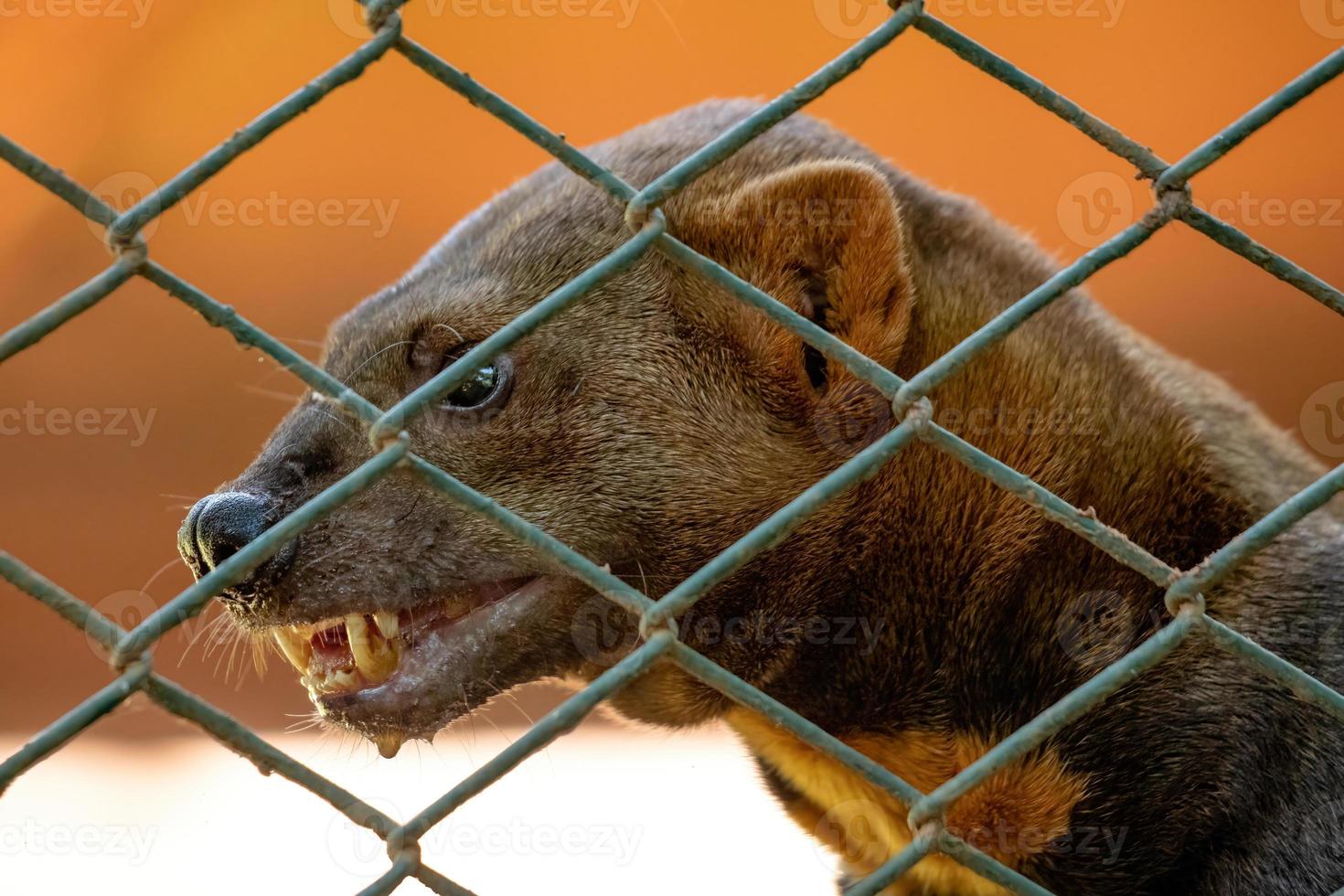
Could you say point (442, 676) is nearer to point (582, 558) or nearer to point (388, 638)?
point (388, 638)

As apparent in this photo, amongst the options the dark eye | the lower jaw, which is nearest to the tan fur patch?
the lower jaw

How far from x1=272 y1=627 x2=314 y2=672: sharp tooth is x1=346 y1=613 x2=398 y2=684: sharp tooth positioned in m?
0.11

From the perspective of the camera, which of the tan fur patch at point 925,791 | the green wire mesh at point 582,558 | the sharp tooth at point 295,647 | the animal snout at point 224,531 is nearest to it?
the green wire mesh at point 582,558

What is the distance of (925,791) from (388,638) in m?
1.02

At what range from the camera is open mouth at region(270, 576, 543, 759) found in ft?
7.86

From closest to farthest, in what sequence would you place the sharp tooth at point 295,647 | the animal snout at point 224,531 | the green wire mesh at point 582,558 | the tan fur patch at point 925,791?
1. the green wire mesh at point 582,558
2. the animal snout at point 224,531
3. the tan fur patch at point 925,791
4. the sharp tooth at point 295,647

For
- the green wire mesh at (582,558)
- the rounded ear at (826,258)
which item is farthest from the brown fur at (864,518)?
the green wire mesh at (582,558)

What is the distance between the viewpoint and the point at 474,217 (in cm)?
295

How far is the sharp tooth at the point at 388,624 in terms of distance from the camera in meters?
2.42

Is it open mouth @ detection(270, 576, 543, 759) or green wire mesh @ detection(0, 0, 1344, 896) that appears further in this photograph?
open mouth @ detection(270, 576, 543, 759)

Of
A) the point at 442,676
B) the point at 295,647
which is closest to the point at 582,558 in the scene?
the point at 442,676

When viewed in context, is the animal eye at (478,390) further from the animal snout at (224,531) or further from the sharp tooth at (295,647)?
the sharp tooth at (295,647)

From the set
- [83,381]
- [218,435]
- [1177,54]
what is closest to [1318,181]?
[1177,54]

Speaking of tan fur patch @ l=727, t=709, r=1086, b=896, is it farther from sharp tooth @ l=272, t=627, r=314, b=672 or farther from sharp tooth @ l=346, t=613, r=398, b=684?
sharp tooth @ l=272, t=627, r=314, b=672
